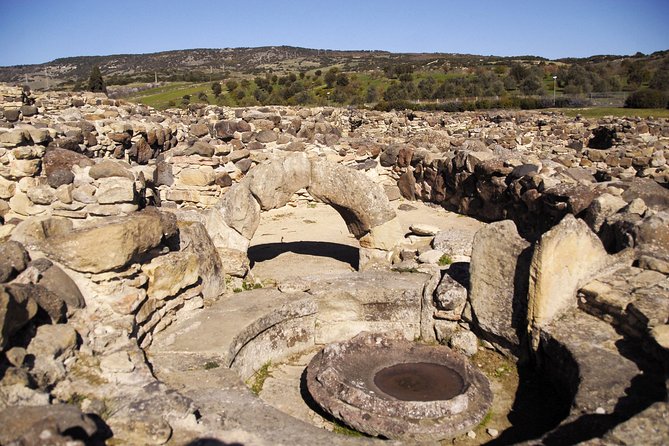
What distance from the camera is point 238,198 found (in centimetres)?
705

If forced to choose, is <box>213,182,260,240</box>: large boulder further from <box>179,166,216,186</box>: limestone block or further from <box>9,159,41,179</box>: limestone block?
<box>179,166,216,186</box>: limestone block

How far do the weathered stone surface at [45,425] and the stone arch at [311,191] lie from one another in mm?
3935

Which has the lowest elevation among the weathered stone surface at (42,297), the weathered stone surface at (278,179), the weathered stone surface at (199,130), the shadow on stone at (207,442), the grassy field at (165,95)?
the shadow on stone at (207,442)

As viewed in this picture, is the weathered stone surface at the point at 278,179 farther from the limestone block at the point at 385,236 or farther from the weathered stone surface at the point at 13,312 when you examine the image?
the weathered stone surface at the point at 13,312

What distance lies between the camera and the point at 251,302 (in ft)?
19.8

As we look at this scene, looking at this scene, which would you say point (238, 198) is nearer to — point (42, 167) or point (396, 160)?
Result: point (42, 167)

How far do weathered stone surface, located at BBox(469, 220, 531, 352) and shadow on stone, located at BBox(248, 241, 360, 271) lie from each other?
318cm

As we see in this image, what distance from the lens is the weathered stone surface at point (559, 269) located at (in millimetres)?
5059

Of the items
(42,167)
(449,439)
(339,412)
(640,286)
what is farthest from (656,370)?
(42,167)

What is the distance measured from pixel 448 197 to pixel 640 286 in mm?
8285

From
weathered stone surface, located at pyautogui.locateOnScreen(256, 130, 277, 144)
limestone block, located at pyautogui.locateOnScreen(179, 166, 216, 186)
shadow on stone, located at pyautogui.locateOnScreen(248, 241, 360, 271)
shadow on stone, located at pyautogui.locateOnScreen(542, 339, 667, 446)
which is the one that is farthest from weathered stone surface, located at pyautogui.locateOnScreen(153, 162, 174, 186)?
shadow on stone, located at pyautogui.locateOnScreen(542, 339, 667, 446)

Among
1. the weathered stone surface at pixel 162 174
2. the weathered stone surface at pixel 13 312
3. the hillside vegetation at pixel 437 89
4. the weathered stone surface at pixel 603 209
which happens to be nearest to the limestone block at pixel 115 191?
the weathered stone surface at pixel 13 312

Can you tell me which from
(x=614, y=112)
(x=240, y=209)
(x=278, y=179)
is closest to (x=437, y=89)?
(x=614, y=112)

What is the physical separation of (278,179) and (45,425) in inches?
183
